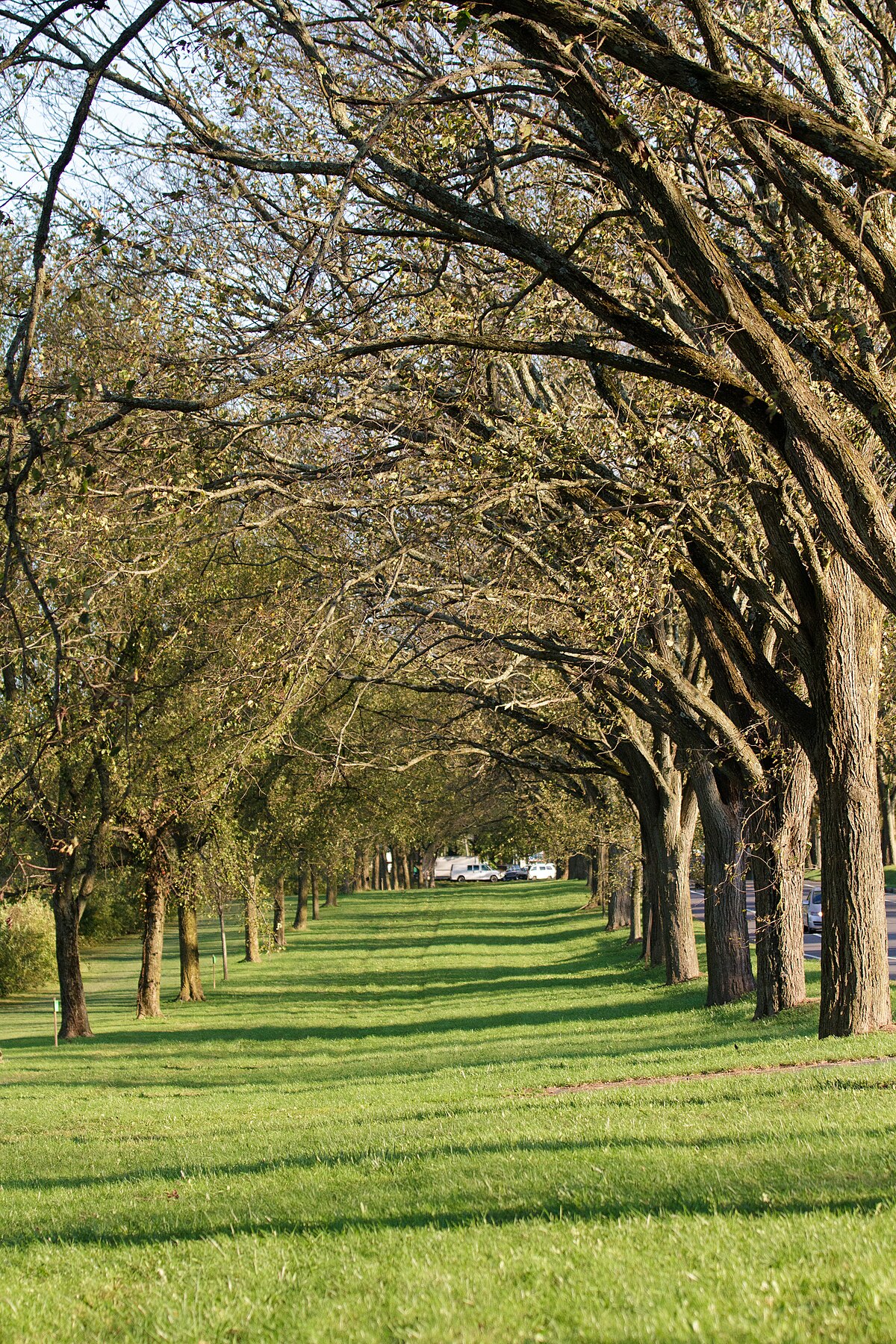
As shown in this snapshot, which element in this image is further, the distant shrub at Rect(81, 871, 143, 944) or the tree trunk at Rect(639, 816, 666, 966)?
the distant shrub at Rect(81, 871, 143, 944)

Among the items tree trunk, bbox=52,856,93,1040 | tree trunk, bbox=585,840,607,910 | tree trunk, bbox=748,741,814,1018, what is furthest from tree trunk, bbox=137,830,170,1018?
tree trunk, bbox=748,741,814,1018

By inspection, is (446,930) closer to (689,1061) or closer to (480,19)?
(689,1061)

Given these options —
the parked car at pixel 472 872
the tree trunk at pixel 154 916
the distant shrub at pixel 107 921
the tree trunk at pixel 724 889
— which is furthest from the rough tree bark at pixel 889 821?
the parked car at pixel 472 872

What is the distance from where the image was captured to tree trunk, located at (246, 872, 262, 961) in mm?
31750

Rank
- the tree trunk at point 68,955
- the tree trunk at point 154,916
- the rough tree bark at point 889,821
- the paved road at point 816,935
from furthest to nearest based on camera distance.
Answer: the rough tree bark at point 889,821, the tree trunk at point 154,916, the paved road at point 816,935, the tree trunk at point 68,955

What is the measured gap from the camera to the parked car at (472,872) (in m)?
110

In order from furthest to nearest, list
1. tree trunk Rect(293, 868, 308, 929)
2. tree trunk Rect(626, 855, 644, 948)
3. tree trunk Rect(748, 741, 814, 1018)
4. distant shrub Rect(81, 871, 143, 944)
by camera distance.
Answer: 1. distant shrub Rect(81, 871, 143, 944)
2. tree trunk Rect(293, 868, 308, 929)
3. tree trunk Rect(626, 855, 644, 948)
4. tree trunk Rect(748, 741, 814, 1018)

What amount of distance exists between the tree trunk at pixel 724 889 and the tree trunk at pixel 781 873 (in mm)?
426

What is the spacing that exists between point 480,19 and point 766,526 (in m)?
5.35

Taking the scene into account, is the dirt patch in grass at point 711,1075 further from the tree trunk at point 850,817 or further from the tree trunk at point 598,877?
the tree trunk at point 598,877

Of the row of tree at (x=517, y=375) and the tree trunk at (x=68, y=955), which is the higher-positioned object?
the row of tree at (x=517, y=375)

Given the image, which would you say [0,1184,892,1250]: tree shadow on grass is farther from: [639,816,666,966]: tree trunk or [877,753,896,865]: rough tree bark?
[877,753,896,865]: rough tree bark

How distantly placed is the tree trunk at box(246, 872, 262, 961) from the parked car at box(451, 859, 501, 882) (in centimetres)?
6225

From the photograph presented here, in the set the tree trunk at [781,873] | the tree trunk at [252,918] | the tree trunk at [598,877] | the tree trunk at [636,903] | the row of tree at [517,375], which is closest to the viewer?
the row of tree at [517,375]
